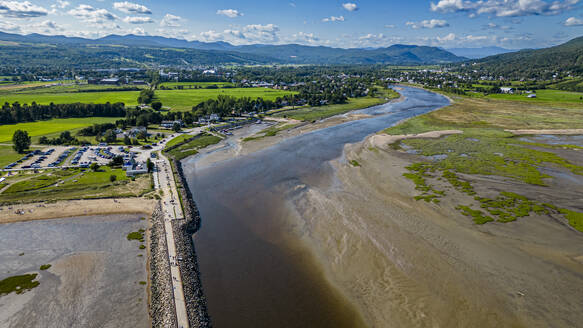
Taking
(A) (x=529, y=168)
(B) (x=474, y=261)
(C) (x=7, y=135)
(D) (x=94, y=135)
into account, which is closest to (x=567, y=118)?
(A) (x=529, y=168)

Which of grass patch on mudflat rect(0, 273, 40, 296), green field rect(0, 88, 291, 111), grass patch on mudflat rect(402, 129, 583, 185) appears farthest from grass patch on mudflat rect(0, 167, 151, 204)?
green field rect(0, 88, 291, 111)

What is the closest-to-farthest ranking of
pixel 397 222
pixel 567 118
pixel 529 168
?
pixel 397 222 < pixel 529 168 < pixel 567 118

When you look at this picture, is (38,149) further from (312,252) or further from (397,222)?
(397,222)

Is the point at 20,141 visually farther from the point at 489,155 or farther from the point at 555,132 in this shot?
the point at 555,132

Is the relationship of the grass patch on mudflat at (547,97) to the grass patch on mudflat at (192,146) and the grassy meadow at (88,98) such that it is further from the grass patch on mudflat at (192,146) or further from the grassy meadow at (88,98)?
the grass patch on mudflat at (192,146)

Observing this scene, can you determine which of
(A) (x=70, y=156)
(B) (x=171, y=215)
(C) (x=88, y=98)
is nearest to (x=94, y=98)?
(C) (x=88, y=98)

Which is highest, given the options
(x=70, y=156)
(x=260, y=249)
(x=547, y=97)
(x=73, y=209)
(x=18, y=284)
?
(x=547, y=97)

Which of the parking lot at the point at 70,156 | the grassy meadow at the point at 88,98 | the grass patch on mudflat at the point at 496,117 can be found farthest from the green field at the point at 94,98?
the grass patch on mudflat at the point at 496,117
